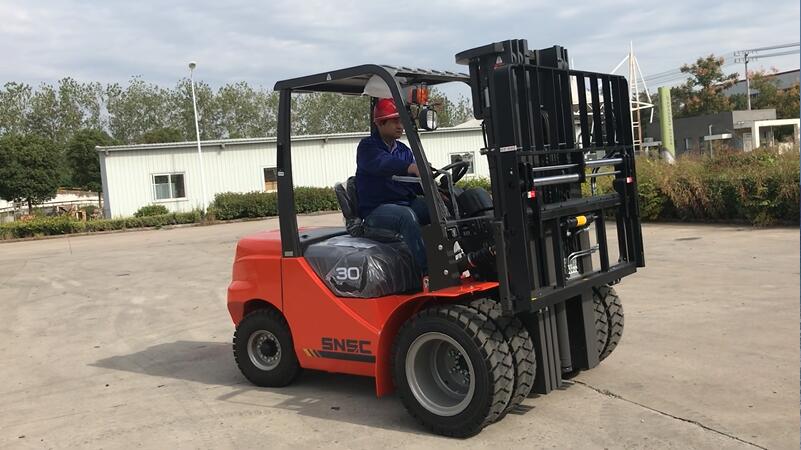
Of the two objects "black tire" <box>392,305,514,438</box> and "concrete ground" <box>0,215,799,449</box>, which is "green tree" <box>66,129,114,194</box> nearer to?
"concrete ground" <box>0,215,799,449</box>

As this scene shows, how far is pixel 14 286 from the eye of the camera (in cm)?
1384

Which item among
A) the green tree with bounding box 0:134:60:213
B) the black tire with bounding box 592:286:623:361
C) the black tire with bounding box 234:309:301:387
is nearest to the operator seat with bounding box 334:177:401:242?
the black tire with bounding box 234:309:301:387

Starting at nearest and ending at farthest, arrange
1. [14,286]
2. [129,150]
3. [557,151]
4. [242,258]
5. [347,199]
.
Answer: [557,151]
[347,199]
[242,258]
[14,286]
[129,150]

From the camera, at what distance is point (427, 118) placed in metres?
4.70

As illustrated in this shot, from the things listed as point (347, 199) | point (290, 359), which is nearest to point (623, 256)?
point (347, 199)

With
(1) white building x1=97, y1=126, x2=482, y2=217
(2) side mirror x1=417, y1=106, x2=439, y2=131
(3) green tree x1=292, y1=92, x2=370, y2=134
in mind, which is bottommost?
(2) side mirror x1=417, y1=106, x2=439, y2=131

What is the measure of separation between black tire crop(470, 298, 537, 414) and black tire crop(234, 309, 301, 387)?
6.29 feet

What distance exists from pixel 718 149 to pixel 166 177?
24919mm

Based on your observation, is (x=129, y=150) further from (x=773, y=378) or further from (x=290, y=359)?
(x=773, y=378)

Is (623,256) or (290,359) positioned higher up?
(623,256)

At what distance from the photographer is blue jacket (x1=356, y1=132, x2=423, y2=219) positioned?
5199 mm

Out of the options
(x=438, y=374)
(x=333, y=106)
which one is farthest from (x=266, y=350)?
(x=333, y=106)

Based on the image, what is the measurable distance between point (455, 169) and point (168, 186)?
3067 cm

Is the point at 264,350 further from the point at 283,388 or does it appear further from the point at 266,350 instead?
the point at 283,388
